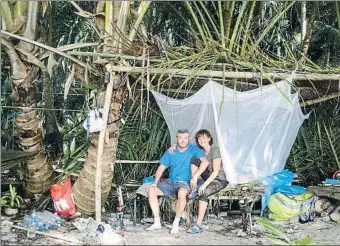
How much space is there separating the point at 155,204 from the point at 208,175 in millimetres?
850

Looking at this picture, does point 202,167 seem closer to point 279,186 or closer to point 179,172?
point 179,172

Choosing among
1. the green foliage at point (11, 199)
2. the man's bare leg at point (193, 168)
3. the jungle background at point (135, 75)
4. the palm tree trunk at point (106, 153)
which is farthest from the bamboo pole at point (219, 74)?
the green foliage at point (11, 199)

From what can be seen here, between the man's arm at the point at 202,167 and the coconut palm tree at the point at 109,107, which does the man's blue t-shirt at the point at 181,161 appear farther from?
the coconut palm tree at the point at 109,107

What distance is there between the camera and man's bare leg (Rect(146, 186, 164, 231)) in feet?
19.9

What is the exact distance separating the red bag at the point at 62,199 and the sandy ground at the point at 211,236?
0.31 meters

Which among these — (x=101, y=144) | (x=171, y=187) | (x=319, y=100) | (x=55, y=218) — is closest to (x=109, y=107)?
(x=101, y=144)

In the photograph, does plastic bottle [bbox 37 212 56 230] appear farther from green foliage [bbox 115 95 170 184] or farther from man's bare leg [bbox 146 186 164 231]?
green foliage [bbox 115 95 170 184]

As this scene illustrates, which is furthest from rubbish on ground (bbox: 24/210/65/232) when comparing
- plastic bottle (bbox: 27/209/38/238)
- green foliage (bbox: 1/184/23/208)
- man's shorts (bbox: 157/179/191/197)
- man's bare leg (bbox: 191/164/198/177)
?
man's bare leg (bbox: 191/164/198/177)

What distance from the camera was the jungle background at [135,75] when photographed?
6141mm

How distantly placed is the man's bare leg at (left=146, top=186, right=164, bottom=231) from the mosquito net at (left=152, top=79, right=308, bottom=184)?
3.04ft

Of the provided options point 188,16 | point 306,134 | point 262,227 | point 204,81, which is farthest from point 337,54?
point 262,227

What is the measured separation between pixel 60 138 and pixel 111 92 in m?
1.81

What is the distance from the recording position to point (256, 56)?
641 centimetres

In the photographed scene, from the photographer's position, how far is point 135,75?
6258mm
